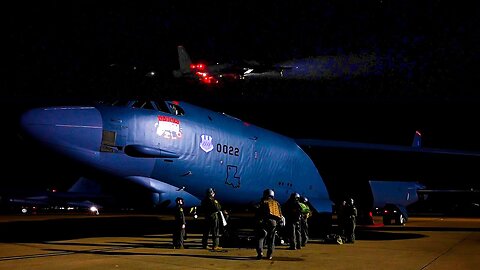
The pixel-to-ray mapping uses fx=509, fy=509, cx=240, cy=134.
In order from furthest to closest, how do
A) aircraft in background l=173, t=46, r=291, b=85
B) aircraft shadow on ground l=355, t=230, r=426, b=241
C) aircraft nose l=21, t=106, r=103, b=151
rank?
aircraft shadow on ground l=355, t=230, r=426, b=241 < aircraft nose l=21, t=106, r=103, b=151 < aircraft in background l=173, t=46, r=291, b=85

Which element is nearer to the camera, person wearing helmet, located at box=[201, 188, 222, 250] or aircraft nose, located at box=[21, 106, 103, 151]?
aircraft nose, located at box=[21, 106, 103, 151]

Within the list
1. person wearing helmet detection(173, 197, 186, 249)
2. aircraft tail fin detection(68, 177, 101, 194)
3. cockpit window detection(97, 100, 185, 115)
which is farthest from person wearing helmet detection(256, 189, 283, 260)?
aircraft tail fin detection(68, 177, 101, 194)

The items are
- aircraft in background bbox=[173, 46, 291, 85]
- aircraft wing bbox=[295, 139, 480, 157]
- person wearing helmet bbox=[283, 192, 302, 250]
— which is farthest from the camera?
aircraft wing bbox=[295, 139, 480, 157]

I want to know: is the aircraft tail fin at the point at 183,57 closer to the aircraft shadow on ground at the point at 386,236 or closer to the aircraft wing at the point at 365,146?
the aircraft wing at the point at 365,146

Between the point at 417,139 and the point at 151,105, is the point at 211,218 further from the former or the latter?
the point at 417,139

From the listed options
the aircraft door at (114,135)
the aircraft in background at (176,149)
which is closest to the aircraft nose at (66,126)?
the aircraft in background at (176,149)

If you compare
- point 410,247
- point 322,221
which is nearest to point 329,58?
point 410,247

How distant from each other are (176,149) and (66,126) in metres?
3.42

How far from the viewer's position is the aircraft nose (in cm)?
1172

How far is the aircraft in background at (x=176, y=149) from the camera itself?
12266mm

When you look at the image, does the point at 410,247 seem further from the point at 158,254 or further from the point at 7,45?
the point at 7,45

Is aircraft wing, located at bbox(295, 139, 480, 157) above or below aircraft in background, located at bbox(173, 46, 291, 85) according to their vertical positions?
below

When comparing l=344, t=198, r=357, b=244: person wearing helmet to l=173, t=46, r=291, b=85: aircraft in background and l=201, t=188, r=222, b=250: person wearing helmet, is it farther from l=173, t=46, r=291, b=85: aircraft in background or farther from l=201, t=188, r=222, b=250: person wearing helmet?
l=173, t=46, r=291, b=85: aircraft in background

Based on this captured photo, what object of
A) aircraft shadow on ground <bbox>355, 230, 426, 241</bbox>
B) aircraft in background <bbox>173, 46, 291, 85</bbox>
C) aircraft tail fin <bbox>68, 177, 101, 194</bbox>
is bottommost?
aircraft shadow on ground <bbox>355, 230, 426, 241</bbox>
